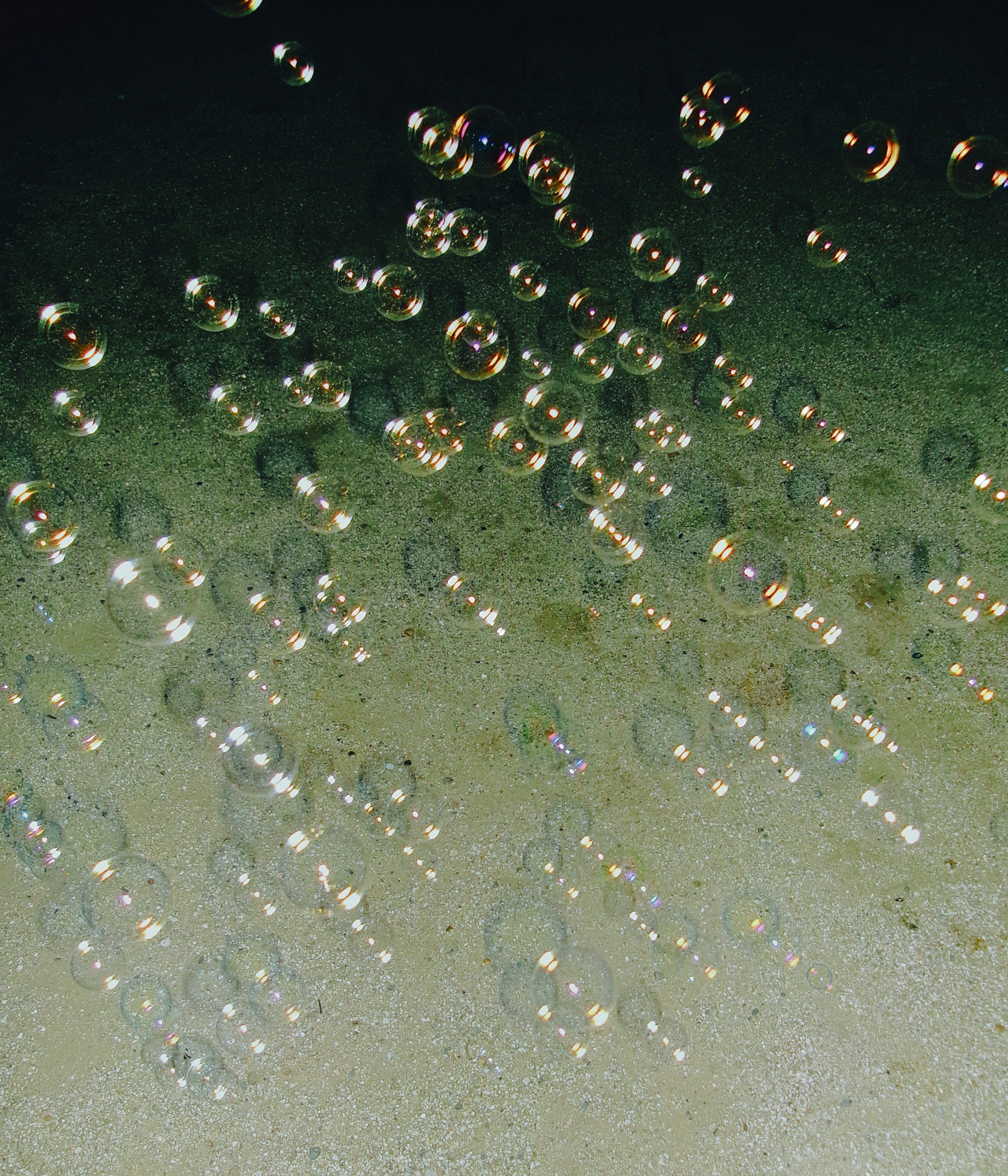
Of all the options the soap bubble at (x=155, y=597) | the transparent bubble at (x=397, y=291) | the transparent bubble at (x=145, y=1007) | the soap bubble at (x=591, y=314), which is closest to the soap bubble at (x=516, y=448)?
the soap bubble at (x=591, y=314)

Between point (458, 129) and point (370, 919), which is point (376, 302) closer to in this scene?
point (458, 129)

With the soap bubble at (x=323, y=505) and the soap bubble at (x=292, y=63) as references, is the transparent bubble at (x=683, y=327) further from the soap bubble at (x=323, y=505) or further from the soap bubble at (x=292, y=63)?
the soap bubble at (x=292, y=63)

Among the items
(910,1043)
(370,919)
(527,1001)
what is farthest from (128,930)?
(910,1043)

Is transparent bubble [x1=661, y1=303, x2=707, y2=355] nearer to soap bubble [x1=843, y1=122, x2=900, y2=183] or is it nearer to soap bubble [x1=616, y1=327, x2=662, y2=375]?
soap bubble [x1=616, y1=327, x2=662, y2=375]

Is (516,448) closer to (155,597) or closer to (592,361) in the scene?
(592,361)

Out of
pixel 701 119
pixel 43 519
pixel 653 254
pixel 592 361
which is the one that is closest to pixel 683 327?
pixel 653 254
